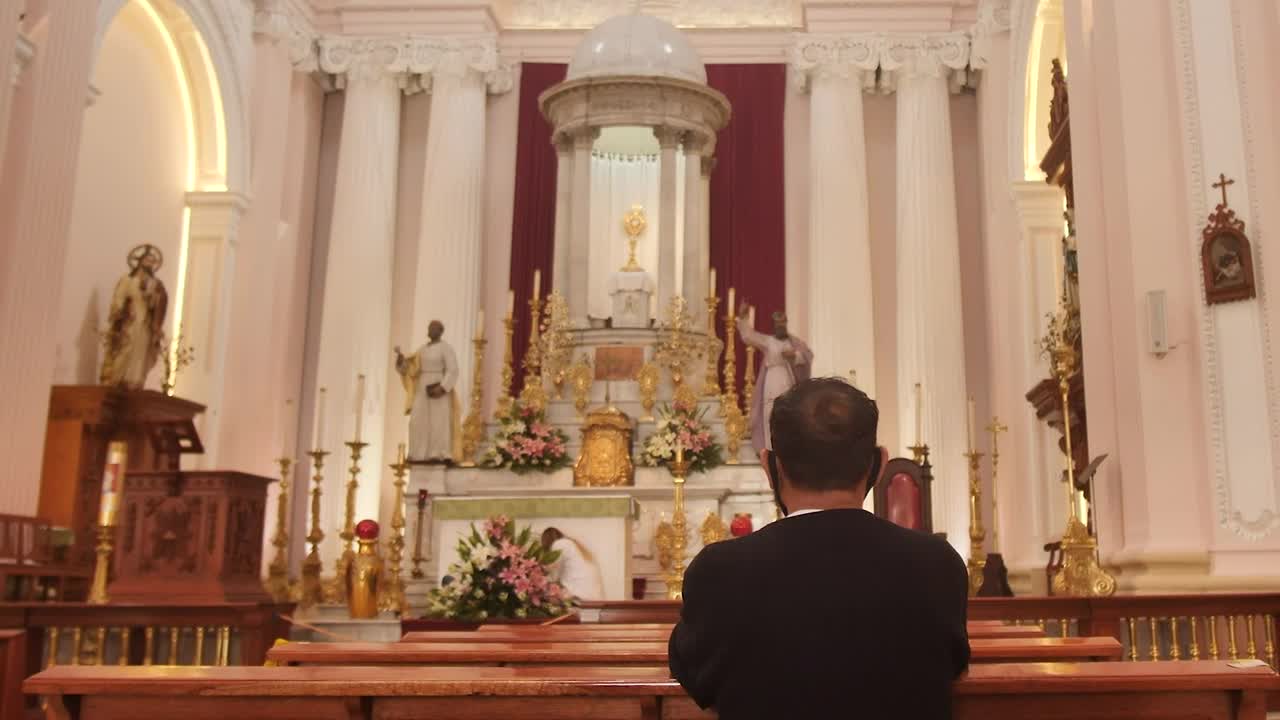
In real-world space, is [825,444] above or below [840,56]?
below

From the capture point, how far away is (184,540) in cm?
890

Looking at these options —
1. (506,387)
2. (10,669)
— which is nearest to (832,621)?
(10,669)

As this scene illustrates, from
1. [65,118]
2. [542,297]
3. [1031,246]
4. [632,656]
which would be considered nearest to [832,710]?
[632,656]

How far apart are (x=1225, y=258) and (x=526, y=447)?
6823 millimetres

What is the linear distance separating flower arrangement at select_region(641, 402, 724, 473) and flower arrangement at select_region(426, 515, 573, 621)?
4.59 metres

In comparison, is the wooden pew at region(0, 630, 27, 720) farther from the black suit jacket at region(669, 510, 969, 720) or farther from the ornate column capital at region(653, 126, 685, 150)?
the ornate column capital at region(653, 126, 685, 150)

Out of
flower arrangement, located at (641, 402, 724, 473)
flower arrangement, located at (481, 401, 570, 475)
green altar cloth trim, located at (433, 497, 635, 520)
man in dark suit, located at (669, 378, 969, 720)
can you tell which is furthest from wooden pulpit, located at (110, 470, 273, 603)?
man in dark suit, located at (669, 378, 969, 720)

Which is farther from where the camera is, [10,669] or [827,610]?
[10,669]

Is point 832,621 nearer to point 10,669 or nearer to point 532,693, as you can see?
point 532,693

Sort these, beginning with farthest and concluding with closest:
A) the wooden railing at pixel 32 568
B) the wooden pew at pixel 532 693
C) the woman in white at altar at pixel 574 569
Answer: the wooden railing at pixel 32 568, the woman in white at altar at pixel 574 569, the wooden pew at pixel 532 693

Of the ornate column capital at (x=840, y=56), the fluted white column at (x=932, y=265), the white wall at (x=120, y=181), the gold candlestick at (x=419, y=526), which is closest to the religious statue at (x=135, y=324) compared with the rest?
the white wall at (x=120, y=181)

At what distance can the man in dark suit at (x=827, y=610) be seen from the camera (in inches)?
100

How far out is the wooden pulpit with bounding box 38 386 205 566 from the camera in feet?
40.5

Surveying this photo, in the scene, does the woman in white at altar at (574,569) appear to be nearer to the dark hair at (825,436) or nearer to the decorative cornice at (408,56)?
the dark hair at (825,436)
